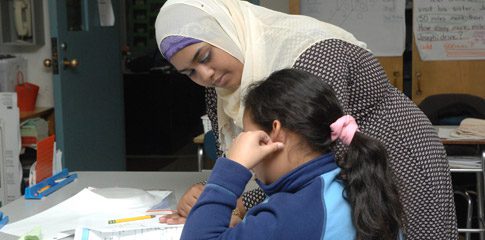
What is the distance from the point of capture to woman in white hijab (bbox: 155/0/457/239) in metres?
1.40

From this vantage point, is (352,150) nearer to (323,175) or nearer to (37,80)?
(323,175)

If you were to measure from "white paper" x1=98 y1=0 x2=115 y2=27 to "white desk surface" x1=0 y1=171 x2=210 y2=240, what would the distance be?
222 centimetres

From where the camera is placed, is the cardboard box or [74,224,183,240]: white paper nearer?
[74,224,183,240]: white paper

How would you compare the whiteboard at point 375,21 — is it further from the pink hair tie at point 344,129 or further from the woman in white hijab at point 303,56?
the pink hair tie at point 344,129

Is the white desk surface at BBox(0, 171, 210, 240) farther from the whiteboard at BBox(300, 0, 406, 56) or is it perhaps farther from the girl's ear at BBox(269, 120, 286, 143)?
the whiteboard at BBox(300, 0, 406, 56)

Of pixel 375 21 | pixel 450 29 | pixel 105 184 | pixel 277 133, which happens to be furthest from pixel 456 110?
pixel 277 133

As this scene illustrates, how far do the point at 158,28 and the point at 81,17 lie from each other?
8.42 feet

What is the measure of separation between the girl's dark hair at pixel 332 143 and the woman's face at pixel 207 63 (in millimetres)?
308

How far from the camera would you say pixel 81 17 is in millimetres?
3928

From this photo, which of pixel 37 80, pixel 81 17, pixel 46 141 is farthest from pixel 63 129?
pixel 46 141

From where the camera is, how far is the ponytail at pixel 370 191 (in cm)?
108

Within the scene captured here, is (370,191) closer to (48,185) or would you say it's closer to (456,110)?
(48,185)

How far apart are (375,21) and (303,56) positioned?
10.4ft

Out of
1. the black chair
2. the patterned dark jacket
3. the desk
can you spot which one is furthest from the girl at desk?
the black chair
